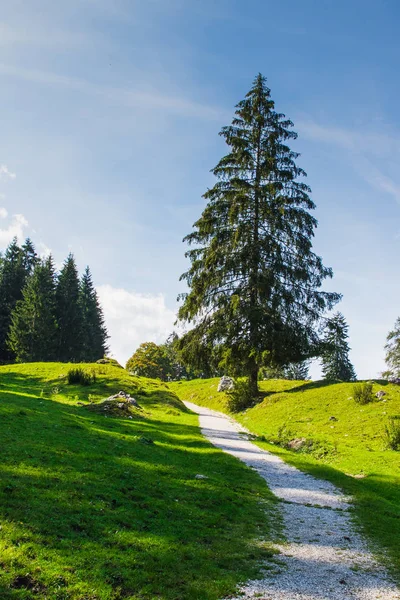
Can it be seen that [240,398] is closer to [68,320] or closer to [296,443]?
[296,443]

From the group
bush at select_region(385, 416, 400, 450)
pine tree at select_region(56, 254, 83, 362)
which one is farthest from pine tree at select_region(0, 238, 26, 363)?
bush at select_region(385, 416, 400, 450)

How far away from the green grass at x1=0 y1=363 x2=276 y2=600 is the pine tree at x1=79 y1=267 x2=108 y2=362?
7069 centimetres

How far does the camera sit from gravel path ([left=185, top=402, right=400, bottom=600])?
19.2ft

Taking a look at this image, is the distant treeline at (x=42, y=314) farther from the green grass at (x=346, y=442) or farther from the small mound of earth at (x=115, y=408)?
the small mound of earth at (x=115, y=408)

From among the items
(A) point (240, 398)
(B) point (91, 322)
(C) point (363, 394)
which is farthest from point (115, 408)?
(B) point (91, 322)

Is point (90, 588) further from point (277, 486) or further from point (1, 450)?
point (277, 486)

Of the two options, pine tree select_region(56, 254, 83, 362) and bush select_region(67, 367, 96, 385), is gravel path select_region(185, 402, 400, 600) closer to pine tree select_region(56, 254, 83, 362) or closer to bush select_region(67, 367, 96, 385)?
bush select_region(67, 367, 96, 385)

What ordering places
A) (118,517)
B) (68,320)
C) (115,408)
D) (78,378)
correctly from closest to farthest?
(118,517)
(115,408)
(78,378)
(68,320)

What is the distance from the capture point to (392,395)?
25703 millimetres

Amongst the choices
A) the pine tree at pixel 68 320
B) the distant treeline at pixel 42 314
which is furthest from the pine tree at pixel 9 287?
the pine tree at pixel 68 320

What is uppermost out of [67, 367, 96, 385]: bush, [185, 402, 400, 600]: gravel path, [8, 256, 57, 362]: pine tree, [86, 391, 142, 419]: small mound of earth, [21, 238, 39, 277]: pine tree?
[21, 238, 39, 277]: pine tree

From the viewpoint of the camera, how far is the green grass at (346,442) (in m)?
10.1

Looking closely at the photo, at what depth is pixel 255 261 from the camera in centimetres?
3334

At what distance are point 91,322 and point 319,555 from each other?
88445 mm
